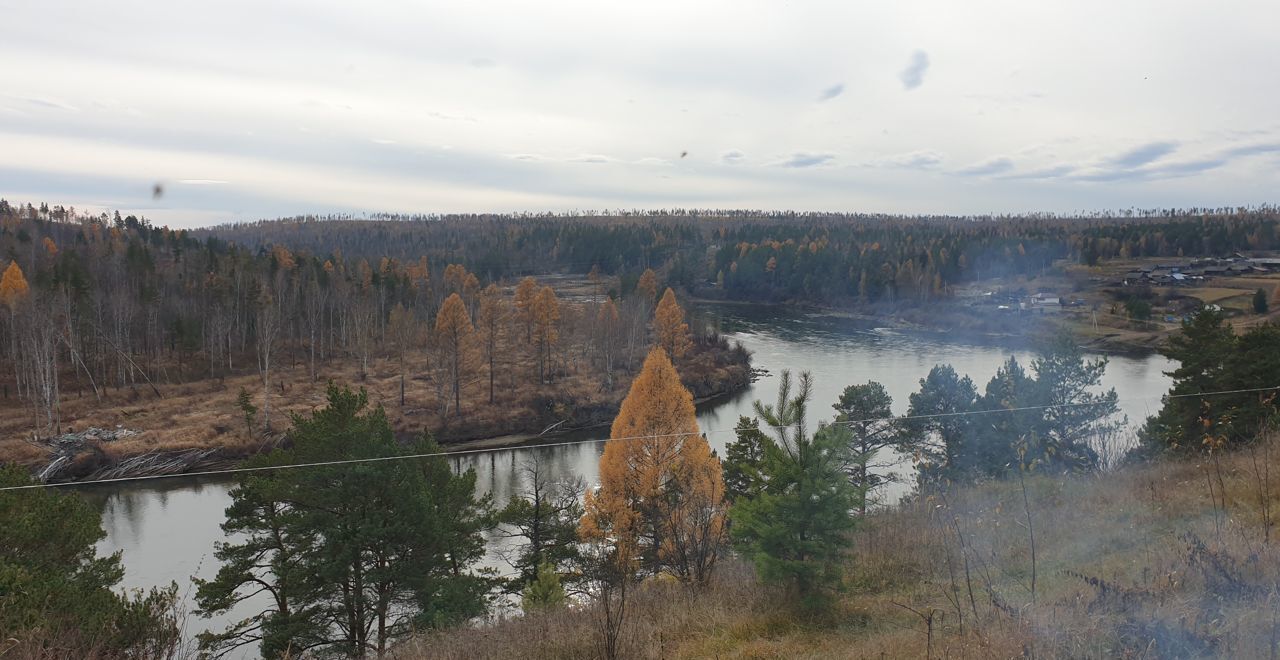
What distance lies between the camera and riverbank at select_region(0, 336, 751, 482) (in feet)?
80.1

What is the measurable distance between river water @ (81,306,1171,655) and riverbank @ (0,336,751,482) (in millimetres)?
1240

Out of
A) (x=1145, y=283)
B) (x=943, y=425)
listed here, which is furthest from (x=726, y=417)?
(x=1145, y=283)

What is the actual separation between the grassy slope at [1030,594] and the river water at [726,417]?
4566mm

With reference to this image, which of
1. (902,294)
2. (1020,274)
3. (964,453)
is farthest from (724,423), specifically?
(1020,274)

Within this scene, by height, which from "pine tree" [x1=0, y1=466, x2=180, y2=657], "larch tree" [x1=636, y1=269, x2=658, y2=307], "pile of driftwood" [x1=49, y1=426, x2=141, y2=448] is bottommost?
"pile of driftwood" [x1=49, y1=426, x2=141, y2=448]

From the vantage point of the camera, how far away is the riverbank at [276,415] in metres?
24.4

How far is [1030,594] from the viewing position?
4469mm

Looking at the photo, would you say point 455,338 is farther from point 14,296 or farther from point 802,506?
point 802,506

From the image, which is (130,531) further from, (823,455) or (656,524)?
(823,455)

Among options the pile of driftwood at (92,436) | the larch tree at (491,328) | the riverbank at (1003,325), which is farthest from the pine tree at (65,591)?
the riverbank at (1003,325)

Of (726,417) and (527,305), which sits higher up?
(527,305)

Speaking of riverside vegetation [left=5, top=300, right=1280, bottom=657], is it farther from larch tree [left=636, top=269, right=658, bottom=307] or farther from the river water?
larch tree [left=636, top=269, right=658, bottom=307]

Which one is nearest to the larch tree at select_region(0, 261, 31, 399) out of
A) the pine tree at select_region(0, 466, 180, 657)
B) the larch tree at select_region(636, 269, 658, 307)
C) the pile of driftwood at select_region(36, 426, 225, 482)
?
the pile of driftwood at select_region(36, 426, 225, 482)

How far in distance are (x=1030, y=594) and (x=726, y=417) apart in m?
26.2
